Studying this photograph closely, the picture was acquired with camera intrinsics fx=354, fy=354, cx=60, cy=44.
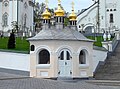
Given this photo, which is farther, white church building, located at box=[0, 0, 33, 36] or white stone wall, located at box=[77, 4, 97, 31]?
white stone wall, located at box=[77, 4, 97, 31]

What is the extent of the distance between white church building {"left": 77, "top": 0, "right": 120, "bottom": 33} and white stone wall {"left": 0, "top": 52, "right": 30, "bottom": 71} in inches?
1791

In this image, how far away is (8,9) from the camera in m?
76.2

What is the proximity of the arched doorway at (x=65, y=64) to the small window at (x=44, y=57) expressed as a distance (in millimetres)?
838

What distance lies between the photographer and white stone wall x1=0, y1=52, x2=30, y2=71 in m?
25.9

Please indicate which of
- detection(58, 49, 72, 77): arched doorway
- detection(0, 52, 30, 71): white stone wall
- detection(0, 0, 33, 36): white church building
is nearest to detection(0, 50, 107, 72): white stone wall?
detection(0, 52, 30, 71): white stone wall

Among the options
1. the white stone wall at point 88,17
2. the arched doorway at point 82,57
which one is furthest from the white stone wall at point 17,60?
the white stone wall at point 88,17

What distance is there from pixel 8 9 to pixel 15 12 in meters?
2.13

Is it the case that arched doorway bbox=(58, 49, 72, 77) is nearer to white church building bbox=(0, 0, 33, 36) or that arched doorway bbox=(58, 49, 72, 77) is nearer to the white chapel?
the white chapel

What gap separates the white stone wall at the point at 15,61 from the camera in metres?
25.9

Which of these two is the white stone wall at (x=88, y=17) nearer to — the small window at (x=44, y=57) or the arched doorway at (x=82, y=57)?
the arched doorway at (x=82, y=57)

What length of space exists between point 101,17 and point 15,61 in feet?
167

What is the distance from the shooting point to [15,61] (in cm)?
2688

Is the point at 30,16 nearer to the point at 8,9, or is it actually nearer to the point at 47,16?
the point at 8,9

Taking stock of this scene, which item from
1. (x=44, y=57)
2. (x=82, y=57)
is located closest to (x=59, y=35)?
(x=44, y=57)
